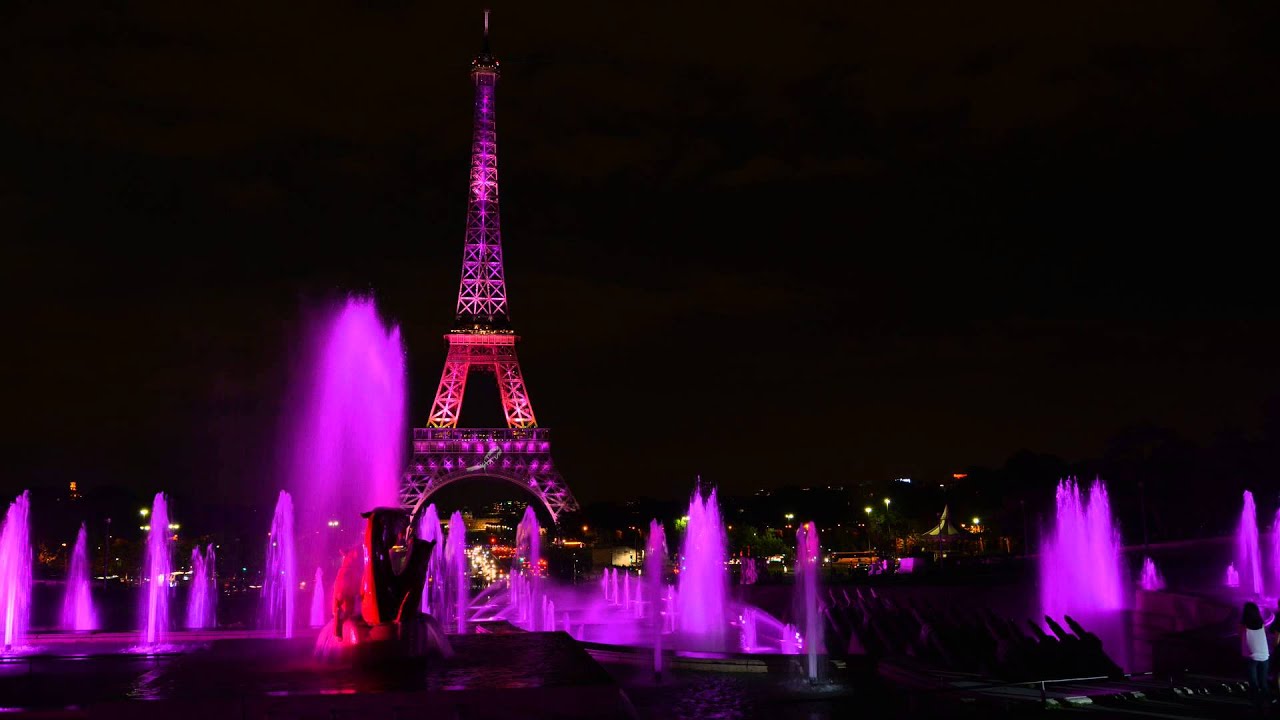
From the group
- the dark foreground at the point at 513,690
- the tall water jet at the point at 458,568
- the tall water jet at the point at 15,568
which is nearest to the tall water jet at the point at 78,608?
the tall water jet at the point at 15,568

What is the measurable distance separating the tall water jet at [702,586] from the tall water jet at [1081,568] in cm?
801

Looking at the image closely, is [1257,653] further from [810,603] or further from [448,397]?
[448,397]

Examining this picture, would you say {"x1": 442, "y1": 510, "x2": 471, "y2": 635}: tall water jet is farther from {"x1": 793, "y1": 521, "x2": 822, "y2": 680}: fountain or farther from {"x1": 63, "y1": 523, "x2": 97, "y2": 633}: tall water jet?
{"x1": 793, "y1": 521, "x2": 822, "y2": 680}: fountain

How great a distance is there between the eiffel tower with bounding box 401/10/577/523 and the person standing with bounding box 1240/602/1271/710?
68.3 metres

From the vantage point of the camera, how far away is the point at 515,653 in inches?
567

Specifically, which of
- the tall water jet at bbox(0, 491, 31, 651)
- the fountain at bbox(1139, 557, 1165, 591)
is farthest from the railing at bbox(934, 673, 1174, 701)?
the tall water jet at bbox(0, 491, 31, 651)

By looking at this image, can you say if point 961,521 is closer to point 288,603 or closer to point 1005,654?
point 288,603

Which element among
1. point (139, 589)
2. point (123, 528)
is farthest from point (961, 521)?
point (123, 528)

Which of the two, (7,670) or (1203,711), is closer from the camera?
(1203,711)

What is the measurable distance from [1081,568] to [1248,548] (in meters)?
6.13

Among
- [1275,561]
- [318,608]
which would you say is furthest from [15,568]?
[1275,561]

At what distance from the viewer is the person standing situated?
42.2 feet

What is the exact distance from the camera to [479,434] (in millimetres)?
81438

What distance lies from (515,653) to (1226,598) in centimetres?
1533
